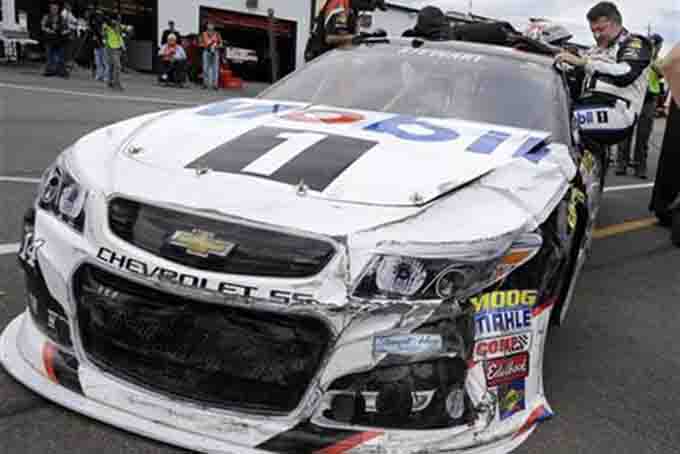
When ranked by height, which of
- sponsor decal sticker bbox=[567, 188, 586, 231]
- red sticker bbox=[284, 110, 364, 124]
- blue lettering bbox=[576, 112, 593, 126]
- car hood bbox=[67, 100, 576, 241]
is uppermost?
blue lettering bbox=[576, 112, 593, 126]

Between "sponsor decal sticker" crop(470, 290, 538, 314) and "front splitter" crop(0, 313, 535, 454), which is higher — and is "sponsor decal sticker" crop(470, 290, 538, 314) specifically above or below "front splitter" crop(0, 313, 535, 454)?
above

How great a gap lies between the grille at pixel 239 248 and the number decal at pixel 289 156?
0.27 meters

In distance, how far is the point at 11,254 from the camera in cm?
350

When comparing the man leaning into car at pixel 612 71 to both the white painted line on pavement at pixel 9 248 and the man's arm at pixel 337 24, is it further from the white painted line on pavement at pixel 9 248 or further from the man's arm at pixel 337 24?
the white painted line on pavement at pixel 9 248

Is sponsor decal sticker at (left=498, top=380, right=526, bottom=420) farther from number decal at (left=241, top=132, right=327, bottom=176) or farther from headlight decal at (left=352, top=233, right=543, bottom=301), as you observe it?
number decal at (left=241, top=132, right=327, bottom=176)

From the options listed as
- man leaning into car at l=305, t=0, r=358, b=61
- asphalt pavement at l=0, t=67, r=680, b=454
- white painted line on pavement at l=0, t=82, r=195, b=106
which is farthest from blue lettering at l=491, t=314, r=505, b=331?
white painted line on pavement at l=0, t=82, r=195, b=106

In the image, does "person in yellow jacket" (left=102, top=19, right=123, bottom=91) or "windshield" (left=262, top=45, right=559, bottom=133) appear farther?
"person in yellow jacket" (left=102, top=19, right=123, bottom=91)

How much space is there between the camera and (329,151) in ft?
7.44

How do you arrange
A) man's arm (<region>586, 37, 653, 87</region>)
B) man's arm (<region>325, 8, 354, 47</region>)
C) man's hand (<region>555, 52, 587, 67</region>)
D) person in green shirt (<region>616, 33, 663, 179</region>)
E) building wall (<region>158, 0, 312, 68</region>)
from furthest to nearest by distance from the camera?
1. building wall (<region>158, 0, 312, 68</region>)
2. person in green shirt (<region>616, 33, 663, 179</region>)
3. man's arm (<region>325, 8, 354, 47</region>)
4. man's arm (<region>586, 37, 653, 87</region>)
5. man's hand (<region>555, 52, 587, 67</region>)

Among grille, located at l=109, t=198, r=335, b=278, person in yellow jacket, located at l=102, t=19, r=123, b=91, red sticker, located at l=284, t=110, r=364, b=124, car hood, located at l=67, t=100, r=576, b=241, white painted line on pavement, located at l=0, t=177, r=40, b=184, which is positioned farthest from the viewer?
person in yellow jacket, located at l=102, t=19, r=123, b=91

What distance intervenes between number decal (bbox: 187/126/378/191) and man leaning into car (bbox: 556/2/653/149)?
1.55 metres

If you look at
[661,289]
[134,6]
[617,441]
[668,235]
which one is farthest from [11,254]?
[134,6]

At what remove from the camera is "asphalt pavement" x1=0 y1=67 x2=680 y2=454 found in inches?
78.7

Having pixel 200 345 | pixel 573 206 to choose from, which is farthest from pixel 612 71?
pixel 200 345
